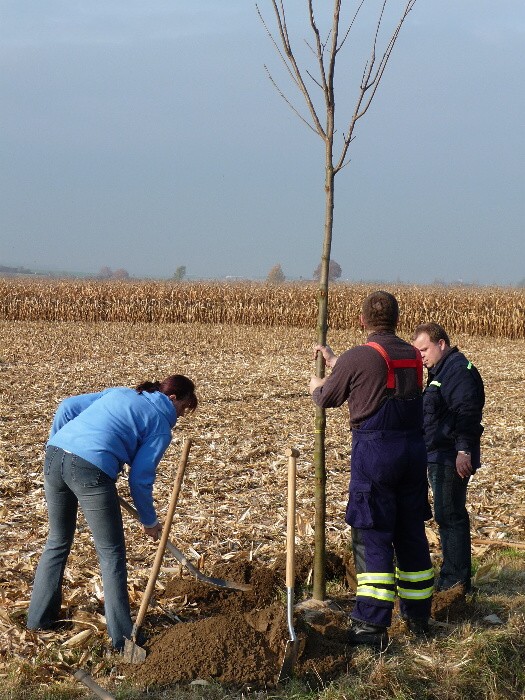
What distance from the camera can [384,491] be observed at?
4617 millimetres

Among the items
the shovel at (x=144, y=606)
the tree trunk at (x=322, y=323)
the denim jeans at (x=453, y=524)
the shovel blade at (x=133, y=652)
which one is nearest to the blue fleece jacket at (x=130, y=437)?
the shovel at (x=144, y=606)

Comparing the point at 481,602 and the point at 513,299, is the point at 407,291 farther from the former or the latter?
the point at 481,602

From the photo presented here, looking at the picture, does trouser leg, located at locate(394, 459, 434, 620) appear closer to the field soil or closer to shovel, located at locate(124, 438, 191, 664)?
the field soil

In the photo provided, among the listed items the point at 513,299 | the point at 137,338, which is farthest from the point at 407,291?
the point at 137,338

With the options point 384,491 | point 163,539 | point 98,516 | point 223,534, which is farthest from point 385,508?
point 223,534

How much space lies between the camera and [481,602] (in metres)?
5.52

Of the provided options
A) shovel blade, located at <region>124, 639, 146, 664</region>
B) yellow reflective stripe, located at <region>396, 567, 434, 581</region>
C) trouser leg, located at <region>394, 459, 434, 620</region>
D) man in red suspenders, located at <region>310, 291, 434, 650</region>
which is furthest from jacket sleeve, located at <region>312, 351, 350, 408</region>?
shovel blade, located at <region>124, 639, 146, 664</region>

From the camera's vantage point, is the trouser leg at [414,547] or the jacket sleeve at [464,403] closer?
the trouser leg at [414,547]

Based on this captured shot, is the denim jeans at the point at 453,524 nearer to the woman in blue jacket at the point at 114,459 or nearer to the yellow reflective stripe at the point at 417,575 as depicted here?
the yellow reflective stripe at the point at 417,575

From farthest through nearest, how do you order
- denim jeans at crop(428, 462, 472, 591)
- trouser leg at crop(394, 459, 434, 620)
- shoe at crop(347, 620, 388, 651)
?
denim jeans at crop(428, 462, 472, 591)
trouser leg at crop(394, 459, 434, 620)
shoe at crop(347, 620, 388, 651)

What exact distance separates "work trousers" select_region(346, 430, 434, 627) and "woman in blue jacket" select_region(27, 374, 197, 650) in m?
1.03

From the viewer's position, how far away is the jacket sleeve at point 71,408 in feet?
16.0

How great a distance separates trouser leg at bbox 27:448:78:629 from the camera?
4.82 meters

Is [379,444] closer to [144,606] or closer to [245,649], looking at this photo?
[245,649]
